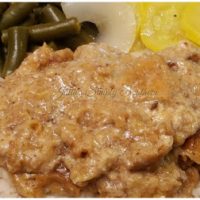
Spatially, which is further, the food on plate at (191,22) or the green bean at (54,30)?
the green bean at (54,30)

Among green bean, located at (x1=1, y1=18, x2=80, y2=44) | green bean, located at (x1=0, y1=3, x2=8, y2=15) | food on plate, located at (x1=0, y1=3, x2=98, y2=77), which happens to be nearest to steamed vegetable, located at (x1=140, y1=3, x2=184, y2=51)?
food on plate, located at (x1=0, y1=3, x2=98, y2=77)

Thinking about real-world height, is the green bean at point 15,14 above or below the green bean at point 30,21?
above

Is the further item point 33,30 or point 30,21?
point 30,21

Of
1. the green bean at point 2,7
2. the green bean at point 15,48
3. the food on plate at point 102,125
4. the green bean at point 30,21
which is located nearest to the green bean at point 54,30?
the green bean at point 15,48

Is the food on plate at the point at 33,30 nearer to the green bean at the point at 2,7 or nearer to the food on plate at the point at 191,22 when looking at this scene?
the green bean at the point at 2,7

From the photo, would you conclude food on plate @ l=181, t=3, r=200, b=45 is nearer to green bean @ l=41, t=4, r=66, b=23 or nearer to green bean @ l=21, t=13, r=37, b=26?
green bean @ l=41, t=4, r=66, b=23

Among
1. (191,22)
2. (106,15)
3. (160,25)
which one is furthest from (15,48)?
(191,22)

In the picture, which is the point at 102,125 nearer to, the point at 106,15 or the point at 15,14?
the point at 106,15
